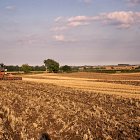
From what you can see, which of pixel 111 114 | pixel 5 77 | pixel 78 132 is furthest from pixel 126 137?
pixel 5 77

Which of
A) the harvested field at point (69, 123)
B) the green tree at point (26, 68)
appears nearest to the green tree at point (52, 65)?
the green tree at point (26, 68)

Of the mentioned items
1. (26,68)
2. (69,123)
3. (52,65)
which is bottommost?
(69,123)

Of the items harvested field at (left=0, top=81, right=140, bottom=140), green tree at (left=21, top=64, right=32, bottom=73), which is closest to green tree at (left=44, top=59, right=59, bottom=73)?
green tree at (left=21, top=64, right=32, bottom=73)

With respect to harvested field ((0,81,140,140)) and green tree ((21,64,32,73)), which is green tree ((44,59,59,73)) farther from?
harvested field ((0,81,140,140))

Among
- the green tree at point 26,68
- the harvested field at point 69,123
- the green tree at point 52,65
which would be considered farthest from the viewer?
the green tree at point 26,68

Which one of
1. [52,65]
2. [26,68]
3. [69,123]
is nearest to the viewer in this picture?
[69,123]

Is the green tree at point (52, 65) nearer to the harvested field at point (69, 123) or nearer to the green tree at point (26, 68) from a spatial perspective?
the green tree at point (26, 68)

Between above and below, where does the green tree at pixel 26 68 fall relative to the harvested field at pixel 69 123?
above

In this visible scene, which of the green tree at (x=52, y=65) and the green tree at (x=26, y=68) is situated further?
the green tree at (x=26, y=68)

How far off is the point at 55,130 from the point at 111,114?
4141mm

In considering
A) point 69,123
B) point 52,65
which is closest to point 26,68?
point 52,65

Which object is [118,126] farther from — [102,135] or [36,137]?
[36,137]

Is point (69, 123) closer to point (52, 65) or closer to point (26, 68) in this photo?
point (52, 65)

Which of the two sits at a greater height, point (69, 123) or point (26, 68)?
point (26, 68)
